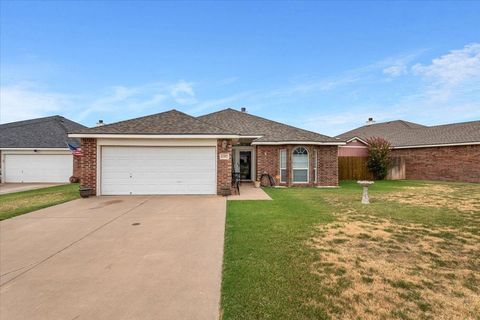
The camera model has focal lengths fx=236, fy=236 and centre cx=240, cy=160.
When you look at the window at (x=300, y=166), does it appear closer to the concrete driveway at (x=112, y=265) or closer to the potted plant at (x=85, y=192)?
the concrete driveway at (x=112, y=265)

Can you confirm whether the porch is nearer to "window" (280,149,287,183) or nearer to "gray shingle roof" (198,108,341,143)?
"window" (280,149,287,183)

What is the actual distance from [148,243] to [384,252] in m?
4.58

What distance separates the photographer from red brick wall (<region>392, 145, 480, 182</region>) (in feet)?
54.1

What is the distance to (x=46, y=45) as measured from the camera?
12844mm

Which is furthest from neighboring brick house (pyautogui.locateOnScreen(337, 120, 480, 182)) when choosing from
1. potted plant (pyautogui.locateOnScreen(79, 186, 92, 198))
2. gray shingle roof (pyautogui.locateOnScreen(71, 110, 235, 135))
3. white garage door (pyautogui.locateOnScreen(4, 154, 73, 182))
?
white garage door (pyautogui.locateOnScreen(4, 154, 73, 182))

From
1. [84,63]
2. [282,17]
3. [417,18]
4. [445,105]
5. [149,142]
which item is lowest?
[149,142]

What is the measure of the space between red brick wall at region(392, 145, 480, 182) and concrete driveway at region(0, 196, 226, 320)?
19.1 m

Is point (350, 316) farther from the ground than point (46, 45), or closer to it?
closer to it

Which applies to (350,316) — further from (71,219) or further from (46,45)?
(46,45)

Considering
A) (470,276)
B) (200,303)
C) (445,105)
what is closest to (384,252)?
(470,276)

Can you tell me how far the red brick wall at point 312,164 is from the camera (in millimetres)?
14367

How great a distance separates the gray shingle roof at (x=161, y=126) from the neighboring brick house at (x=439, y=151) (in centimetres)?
1380

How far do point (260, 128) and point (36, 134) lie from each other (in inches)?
719

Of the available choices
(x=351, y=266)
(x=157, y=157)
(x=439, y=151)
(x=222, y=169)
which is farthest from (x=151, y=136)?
(x=439, y=151)
